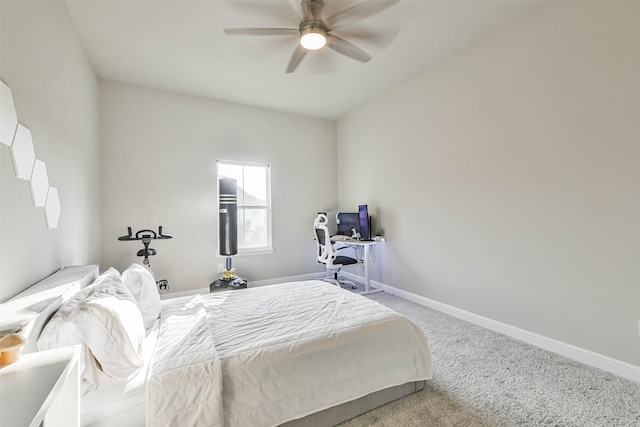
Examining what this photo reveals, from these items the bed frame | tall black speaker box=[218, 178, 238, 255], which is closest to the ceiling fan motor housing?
tall black speaker box=[218, 178, 238, 255]

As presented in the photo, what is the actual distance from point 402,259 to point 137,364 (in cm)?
332

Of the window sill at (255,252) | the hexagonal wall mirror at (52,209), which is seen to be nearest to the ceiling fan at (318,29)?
the hexagonal wall mirror at (52,209)

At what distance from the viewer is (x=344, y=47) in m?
2.28

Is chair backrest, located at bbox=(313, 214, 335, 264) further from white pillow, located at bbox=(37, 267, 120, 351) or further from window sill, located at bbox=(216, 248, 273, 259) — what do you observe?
white pillow, located at bbox=(37, 267, 120, 351)

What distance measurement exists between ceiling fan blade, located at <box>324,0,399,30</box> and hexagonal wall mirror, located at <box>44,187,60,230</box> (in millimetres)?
2361

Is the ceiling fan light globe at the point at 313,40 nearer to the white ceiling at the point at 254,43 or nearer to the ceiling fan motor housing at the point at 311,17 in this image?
the ceiling fan motor housing at the point at 311,17

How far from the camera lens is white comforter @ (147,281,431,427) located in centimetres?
123

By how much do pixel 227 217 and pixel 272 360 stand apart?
2.90 meters

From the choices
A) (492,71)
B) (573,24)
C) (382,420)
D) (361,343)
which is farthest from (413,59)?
(382,420)

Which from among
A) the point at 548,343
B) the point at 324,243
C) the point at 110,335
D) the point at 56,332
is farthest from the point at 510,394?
→ the point at 324,243

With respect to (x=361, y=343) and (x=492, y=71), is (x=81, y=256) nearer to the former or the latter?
(x=361, y=343)

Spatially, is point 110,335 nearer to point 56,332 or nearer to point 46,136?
point 56,332

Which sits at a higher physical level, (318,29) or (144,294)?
(318,29)

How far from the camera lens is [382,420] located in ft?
5.22
